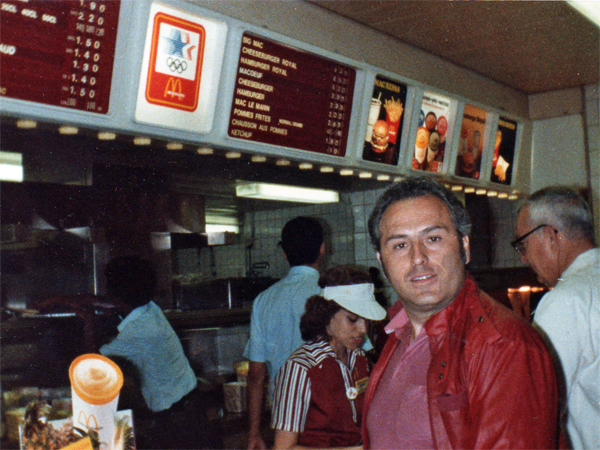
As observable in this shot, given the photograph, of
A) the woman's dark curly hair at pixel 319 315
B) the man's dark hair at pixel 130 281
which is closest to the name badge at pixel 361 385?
the woman's dark curly hair at pixel 319 315

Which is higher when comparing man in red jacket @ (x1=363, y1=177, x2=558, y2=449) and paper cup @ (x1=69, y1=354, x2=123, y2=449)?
man in red jacket @ (x1=363, y1=177, x2=558, y2=449)

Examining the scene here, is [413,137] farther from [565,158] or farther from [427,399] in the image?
[427,399]

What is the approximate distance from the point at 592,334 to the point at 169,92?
5.82 feet

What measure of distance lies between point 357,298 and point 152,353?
3.16ft

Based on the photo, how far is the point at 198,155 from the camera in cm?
288

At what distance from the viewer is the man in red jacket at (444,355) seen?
102cm

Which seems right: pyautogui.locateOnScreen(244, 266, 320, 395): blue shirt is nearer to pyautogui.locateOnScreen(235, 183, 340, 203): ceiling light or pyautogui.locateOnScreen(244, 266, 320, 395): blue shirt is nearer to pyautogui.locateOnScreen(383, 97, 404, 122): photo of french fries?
pyautogui.locateOnScreen(235, 183, 340, 203): ceiling light

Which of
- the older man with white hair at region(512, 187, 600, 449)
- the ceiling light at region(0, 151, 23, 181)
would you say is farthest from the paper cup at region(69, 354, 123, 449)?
the older man with white hair at region(512, 187, 600, 449)

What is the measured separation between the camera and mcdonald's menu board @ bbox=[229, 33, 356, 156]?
2605mm

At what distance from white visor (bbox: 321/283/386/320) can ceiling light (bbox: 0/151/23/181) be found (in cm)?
149

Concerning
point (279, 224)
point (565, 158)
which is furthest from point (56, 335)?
point (565, 158)

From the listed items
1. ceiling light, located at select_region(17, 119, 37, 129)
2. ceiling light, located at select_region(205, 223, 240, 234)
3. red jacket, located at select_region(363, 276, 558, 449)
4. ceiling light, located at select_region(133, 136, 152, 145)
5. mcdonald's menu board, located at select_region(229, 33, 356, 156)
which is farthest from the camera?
ceiling light, located at select_region(205, 223, 240, 234)

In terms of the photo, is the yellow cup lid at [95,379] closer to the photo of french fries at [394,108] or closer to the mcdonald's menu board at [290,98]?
the mcdonald's menu board at [290,98]

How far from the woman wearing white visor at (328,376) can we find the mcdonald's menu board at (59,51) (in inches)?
45.1
